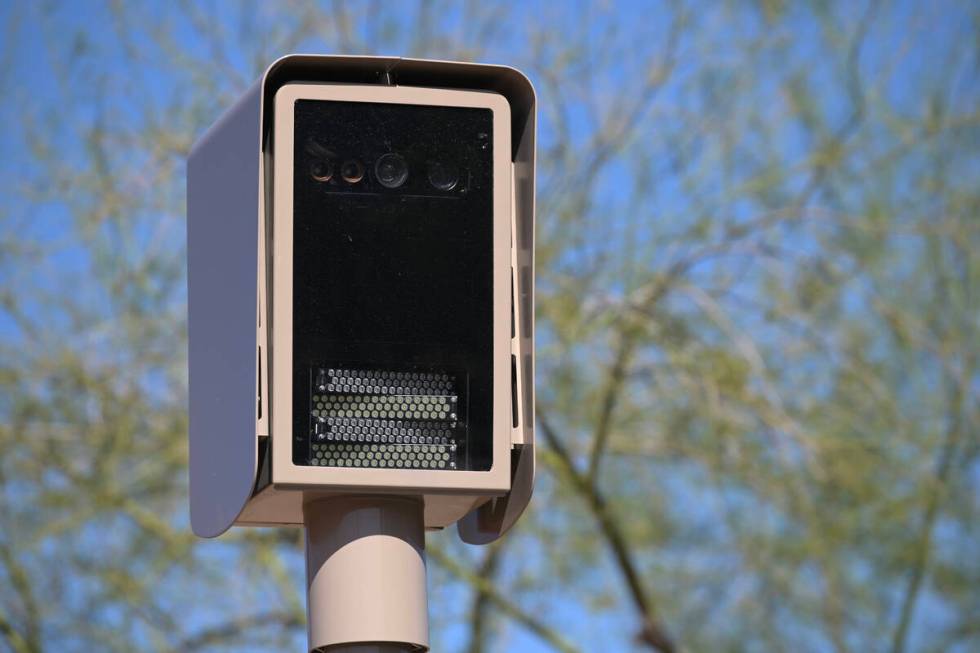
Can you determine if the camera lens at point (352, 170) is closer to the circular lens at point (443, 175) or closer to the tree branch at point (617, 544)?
the circular lens at point (443, 175)

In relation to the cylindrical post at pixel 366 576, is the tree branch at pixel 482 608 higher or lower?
lower

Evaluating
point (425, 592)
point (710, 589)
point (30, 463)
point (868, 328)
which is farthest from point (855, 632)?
point (425, 592)

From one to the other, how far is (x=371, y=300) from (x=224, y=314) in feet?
0.69

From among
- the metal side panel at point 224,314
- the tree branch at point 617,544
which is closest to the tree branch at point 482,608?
the tree branch at point 617,544

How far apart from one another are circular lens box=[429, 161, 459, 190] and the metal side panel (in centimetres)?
19

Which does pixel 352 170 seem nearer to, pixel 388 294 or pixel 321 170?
pixel 321 170

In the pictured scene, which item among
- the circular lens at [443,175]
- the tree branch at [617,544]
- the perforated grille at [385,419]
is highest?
the circular lens at [443,175]

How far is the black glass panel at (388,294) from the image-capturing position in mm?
1650

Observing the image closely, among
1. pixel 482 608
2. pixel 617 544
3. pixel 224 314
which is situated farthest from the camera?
pixel 482 608

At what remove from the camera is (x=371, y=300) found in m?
1.67

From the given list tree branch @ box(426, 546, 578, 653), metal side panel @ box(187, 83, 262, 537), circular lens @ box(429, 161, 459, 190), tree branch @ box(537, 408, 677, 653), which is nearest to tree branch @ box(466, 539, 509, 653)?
tree branch @ box(426, 546, 578, 653)

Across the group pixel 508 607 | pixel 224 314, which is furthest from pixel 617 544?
pixel 224 314

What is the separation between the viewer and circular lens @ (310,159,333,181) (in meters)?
1.71

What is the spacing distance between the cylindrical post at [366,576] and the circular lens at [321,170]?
35cm
